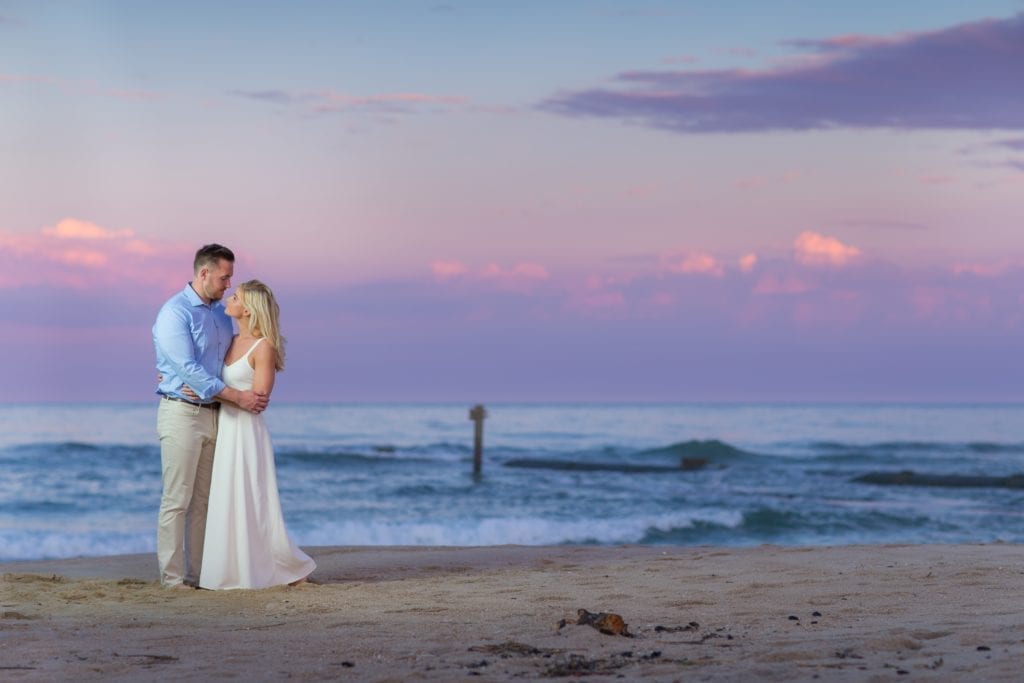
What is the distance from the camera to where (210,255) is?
299 inches

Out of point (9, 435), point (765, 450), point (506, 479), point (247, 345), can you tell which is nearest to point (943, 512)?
point (506, 479)

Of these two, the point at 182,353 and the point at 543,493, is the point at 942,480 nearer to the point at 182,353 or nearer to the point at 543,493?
the point at 543,493

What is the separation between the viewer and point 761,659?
4.95 meters

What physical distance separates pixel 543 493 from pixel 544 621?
1850cm

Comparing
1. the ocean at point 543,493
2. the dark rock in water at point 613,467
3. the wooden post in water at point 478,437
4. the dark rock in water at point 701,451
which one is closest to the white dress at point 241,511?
the ocean at point 543,493

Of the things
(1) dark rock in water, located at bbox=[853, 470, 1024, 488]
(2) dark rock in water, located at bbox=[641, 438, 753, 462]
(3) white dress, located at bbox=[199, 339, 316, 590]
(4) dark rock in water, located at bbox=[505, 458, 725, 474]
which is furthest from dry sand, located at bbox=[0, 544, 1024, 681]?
(2) dark rock in water, located at bbox=[641, 438, 753, 462]

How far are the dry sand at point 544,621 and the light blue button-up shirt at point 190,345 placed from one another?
1.24 meters

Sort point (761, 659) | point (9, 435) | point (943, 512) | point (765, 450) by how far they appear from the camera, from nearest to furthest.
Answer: point (761, 659)
point (943, 512)
point (9, 435)
point (765, 450)

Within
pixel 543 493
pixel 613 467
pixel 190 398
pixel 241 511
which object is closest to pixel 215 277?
pixel 190 398

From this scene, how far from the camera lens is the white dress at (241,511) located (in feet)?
25.0

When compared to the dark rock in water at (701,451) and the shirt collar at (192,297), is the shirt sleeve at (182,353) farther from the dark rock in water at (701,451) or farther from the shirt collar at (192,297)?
the dark rock in water at (701,451)

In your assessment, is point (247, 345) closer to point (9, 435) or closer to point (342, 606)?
point (342, 606)

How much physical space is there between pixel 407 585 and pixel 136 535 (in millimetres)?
8654

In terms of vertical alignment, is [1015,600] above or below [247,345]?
below
